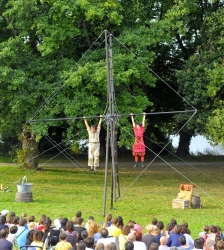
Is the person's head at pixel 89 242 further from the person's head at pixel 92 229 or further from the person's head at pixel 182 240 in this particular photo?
the person's head at pixel 182 240

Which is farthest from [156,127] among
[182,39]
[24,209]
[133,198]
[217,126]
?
[24,209]

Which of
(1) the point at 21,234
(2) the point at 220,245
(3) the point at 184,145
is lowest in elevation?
(1) the point at 21,234

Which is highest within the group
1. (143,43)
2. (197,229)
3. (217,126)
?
(143,43)

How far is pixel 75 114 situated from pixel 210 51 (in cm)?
729

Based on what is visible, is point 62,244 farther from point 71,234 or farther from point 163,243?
point 163,243

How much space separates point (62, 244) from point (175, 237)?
91.4 inches

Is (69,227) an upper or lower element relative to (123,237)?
upper

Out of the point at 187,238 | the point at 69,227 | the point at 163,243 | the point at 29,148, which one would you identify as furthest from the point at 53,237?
the point at 29,148

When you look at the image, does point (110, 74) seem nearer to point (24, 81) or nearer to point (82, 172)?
point (24, 81)

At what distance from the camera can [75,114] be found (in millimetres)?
24000

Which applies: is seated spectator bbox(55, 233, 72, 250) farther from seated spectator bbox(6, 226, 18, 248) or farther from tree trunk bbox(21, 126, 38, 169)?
tree trunk bbox(21, 126, 38, 169)

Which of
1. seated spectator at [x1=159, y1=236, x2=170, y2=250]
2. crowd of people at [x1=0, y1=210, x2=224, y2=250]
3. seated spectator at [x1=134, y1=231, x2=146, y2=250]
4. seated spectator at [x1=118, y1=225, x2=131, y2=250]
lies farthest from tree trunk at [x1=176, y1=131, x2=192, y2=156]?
seated spectator at [x1=134, y1=231, x2=146, y2=250]

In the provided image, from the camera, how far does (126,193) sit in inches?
875

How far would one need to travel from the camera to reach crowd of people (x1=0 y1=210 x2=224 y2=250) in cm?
1066
